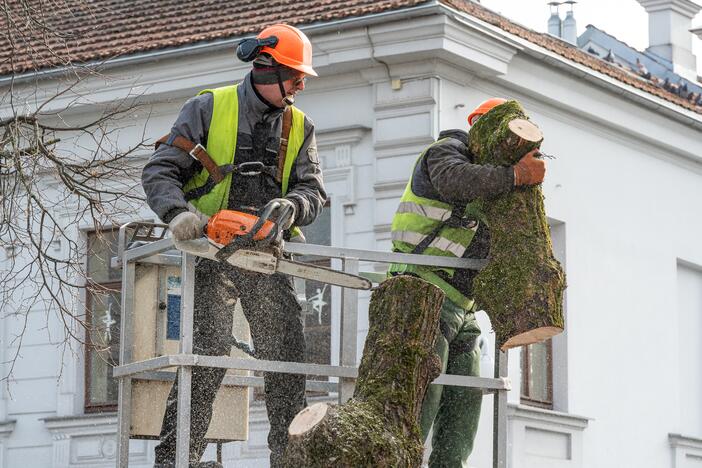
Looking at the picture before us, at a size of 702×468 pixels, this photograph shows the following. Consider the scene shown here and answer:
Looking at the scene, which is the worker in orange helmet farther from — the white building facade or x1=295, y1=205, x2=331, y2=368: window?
x1=295, y1=205, x2=331, y2=368: window

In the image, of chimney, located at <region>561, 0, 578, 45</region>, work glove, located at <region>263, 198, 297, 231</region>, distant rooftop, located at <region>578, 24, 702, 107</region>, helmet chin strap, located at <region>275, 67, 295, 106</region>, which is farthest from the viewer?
chimney, located at <region>561, 0, 578, 45</region>

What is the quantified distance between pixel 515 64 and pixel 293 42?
10.1m

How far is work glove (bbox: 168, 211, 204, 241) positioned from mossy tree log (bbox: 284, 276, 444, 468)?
0.80 m

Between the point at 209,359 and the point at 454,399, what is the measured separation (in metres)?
1.57

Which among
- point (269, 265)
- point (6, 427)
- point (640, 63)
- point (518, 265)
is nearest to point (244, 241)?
point (269, 265)

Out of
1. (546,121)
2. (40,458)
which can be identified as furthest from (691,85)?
(40,458)

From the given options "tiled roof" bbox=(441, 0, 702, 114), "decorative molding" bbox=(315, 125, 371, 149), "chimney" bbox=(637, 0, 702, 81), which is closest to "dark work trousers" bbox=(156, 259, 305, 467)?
"tiled roof" bbox=(441, 0, 702, 114)

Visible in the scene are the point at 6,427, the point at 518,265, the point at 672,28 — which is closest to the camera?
the point at 518,265

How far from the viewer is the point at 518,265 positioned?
26.2 ft

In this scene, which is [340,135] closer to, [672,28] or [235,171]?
[235,171]

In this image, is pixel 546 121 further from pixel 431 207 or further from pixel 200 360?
pixel 200 360

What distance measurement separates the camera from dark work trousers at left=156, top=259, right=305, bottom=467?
7660 millimetres

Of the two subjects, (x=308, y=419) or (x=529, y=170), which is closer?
(x=308, y=419)

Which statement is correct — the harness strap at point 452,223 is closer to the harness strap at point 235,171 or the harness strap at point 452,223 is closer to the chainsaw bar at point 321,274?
the chainsaw bar at point 321,274
